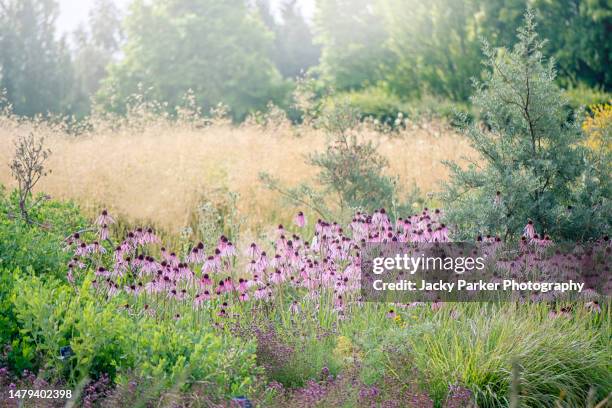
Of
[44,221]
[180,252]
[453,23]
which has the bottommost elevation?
[180,252]

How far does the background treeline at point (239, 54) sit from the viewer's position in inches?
792

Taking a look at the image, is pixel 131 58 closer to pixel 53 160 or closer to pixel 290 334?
pixel 53 160

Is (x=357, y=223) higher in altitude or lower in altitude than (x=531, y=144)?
lower

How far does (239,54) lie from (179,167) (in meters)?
18.4

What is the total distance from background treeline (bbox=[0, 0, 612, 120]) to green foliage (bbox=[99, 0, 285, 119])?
4 centimetres

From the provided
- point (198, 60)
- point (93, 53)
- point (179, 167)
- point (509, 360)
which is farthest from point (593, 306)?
point (93, 53)

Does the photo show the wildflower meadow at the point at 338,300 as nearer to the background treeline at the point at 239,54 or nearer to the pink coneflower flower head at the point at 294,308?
the pink coneflower flower head at the point at 294,308

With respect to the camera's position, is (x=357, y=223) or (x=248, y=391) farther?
(x=357, y=223)

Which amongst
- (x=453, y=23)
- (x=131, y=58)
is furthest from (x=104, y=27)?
(x=453, y=23)

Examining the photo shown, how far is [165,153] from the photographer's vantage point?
9180 mm

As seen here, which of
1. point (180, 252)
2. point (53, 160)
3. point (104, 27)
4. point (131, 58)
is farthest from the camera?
point (104, 27)

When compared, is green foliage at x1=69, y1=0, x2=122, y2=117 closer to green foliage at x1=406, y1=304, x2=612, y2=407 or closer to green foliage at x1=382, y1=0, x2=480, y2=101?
green foliage at x1=382, y1=0, x2=480, y2=101

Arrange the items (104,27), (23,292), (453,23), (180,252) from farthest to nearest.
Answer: (104,27)
(453,23)
(180,252)
(23,292)

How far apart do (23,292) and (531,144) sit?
3.96 meters
